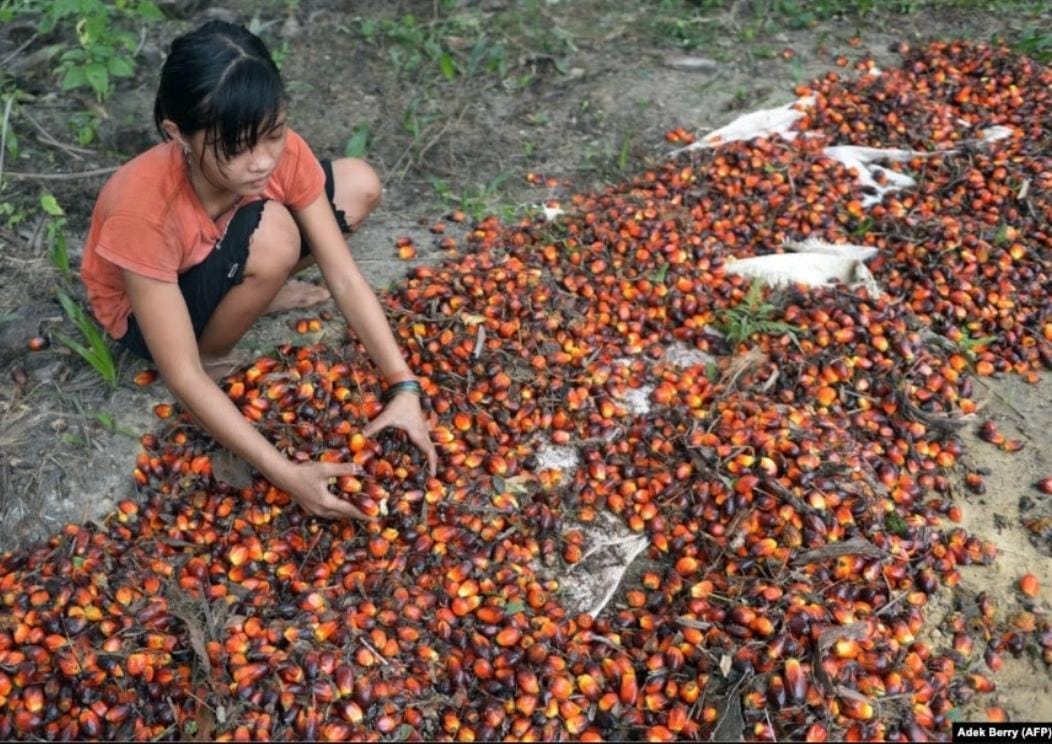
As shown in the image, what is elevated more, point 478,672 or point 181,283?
point 181,283

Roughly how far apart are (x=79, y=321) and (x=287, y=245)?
2.89 ft

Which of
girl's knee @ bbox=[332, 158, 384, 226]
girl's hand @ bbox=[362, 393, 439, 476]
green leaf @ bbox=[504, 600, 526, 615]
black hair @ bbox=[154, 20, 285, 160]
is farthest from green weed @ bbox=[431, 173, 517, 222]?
green leaf @ bbox=[504, 600, 526, 615]

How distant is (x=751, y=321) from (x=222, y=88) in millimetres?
2232

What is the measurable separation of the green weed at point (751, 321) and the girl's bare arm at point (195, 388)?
1.75 metres

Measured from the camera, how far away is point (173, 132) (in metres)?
2.32

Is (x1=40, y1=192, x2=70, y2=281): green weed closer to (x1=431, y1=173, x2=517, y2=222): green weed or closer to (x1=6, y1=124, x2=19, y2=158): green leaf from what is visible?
(x1=6, y1=124, x2=19, y2=158): green leaf

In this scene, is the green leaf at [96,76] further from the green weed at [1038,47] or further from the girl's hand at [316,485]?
the green weed at [1038,47]

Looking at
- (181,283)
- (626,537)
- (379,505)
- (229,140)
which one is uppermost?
(229,140)

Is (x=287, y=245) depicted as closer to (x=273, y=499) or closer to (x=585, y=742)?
(x=273, y=499)

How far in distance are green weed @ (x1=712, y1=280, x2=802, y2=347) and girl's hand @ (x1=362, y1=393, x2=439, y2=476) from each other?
1.33 metres

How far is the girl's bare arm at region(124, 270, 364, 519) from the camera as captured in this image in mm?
2496

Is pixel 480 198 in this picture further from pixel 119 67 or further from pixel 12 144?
pixel 12 144

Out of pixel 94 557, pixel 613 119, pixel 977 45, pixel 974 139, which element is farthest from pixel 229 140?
pixel 977 45

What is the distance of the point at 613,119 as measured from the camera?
4898 millimetres
